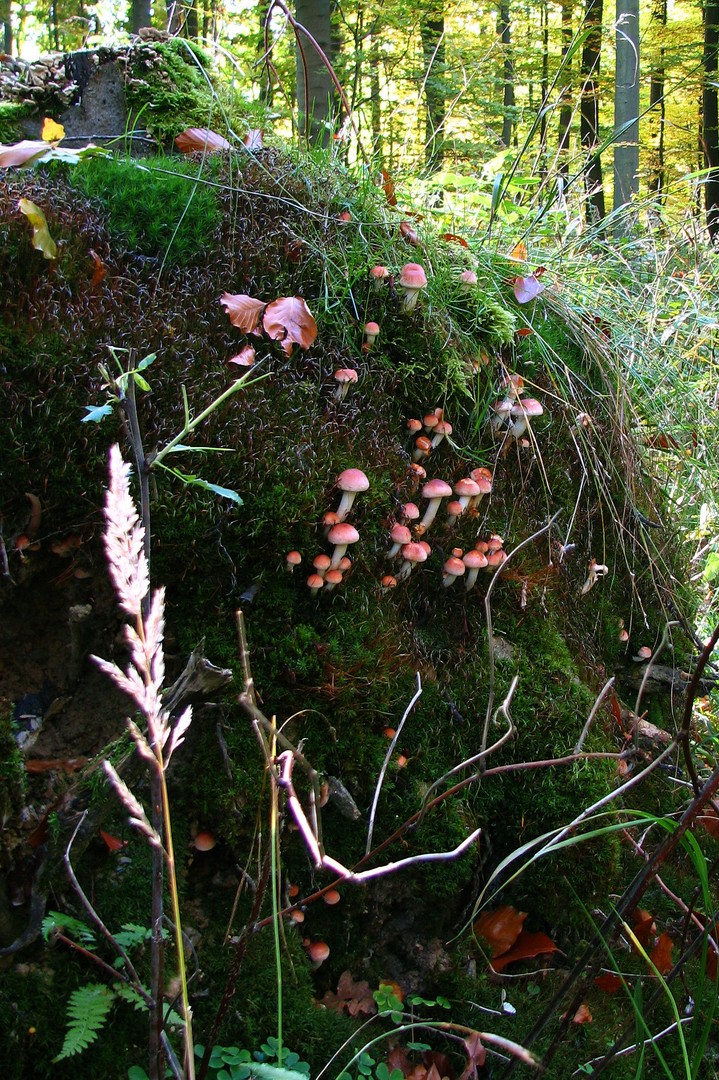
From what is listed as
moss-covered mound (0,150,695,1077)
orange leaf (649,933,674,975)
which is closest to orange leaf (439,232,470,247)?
moss-covered mound (0,150,695,1077)

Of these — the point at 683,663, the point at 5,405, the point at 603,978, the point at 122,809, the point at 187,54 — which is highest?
the point at 187,54

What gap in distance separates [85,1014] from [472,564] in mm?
1744

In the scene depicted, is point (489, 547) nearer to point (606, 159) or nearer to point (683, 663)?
point (683, 663)

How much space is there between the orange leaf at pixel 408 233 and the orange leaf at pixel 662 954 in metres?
2.80

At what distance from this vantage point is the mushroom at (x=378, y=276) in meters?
2.78

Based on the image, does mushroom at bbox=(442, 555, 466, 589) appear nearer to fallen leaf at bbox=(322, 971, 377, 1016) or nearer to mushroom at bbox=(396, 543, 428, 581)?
mushroom at bbox=(396, 543, 428, 581)

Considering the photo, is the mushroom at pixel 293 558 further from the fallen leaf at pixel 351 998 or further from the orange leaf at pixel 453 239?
the orange leaf at pixel 453 239

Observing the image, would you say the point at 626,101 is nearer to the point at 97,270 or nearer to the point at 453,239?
the point at 453,239

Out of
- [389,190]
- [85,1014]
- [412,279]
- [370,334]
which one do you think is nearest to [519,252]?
[389,190]

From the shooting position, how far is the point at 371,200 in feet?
10.1

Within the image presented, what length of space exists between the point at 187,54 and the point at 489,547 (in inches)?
112

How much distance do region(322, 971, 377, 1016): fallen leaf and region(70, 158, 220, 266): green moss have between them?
→ 2.46 meters

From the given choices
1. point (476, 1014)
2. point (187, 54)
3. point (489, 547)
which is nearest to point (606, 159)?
point (187, 54)

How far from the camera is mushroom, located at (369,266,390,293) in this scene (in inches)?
109
